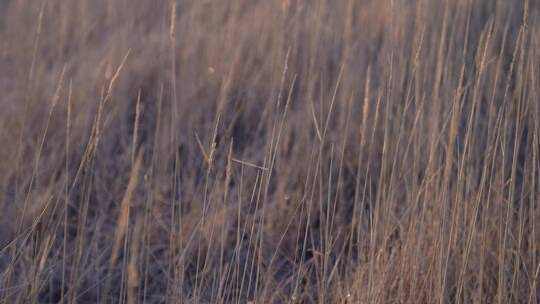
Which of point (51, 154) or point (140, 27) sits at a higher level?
point (140, 27)

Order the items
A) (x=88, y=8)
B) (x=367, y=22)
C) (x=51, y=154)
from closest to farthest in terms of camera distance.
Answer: (x=51, y=154) < (x=367, y=22) < (x=88, y=8)

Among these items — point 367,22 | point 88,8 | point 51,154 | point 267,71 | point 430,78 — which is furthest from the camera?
point 88,8

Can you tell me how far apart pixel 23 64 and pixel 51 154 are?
25.1 inches

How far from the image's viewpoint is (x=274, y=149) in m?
1.78

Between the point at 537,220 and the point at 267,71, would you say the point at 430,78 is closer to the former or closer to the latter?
the point at 267,71

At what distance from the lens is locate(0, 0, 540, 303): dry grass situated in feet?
5.05

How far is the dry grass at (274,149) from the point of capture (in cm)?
154

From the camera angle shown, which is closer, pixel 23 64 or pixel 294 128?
pixel 294 128

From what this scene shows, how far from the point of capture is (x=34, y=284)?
139 centimetres

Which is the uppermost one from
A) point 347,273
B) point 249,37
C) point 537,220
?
point 249,37

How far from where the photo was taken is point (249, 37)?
2.77m

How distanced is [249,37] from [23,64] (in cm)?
93

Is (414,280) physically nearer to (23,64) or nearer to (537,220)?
(537,220)

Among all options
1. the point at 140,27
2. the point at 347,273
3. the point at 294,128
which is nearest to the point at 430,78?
the point at 294,128
